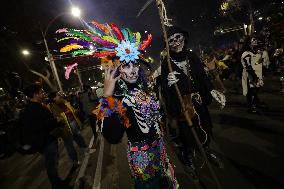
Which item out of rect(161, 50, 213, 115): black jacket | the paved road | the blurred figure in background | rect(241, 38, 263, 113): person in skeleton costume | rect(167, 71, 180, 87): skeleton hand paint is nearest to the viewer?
rect(167, 71, 180, 87): skeleton hand paint

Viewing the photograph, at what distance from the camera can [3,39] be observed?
23.9 metres

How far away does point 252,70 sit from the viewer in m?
8.38

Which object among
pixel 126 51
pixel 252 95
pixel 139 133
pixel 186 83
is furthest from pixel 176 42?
pixel 252 95

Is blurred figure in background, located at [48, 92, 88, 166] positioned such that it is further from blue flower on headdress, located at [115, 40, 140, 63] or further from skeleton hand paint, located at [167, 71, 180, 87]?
blue flower on headdress, located at [115, 40, 140, 63]

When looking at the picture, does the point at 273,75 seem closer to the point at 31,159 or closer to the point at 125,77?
the point at 31,159

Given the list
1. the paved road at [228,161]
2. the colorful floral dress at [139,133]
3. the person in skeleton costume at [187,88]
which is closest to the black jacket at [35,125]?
the paved road at [228,161]

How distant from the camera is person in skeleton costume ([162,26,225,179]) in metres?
4.80

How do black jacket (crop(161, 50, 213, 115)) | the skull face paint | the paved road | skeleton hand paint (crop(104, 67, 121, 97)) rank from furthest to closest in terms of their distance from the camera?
1. black jacket (crop(161, 50, 213, 115))
2. the paved road
3. the skull face paint
4. skeleton hand paint (crop(104, 67, 121, 97))

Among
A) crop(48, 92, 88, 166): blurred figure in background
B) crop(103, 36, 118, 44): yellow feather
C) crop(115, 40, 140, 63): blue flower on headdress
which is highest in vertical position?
crop(103, 36, 118, 44): yellow feather

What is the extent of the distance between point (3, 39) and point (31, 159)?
53.0 feet

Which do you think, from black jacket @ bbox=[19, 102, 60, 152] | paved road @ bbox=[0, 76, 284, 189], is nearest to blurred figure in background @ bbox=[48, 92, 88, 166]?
paved road @ bbox=[0, 76, 284, 189]

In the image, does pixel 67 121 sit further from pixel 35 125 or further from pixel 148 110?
pixel 148 110

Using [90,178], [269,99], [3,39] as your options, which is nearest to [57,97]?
[90,178]

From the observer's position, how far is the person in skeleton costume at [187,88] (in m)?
4.80
